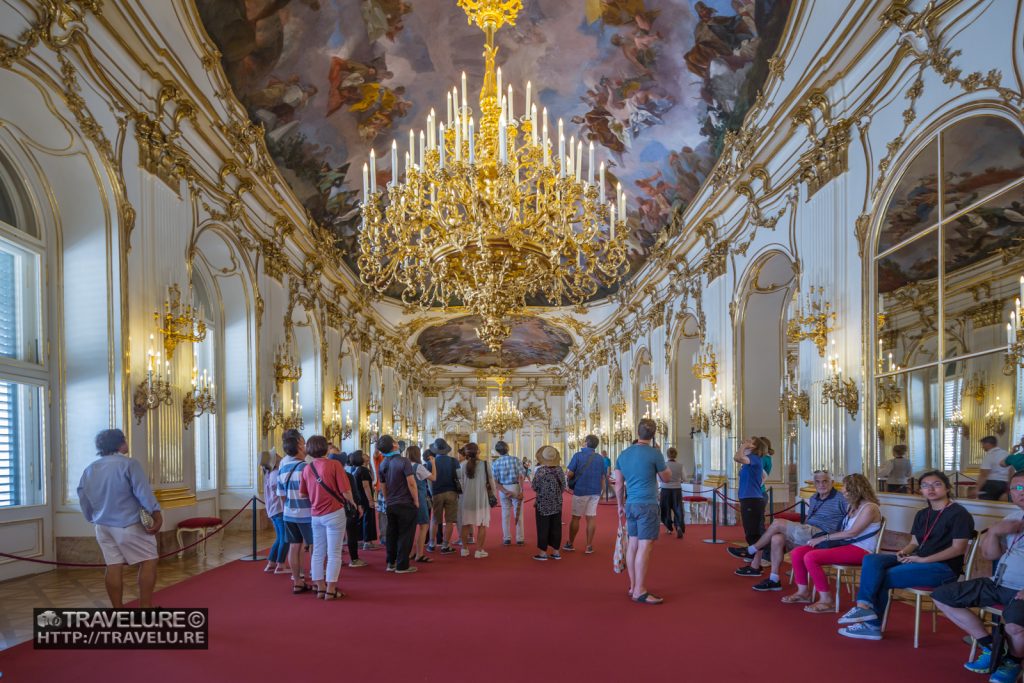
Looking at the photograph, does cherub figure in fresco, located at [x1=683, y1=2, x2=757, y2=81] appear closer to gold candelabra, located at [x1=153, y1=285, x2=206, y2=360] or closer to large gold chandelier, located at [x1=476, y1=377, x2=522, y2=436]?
gold candelabra, located at [x1=153, y1=285, x2=206, y2=360]

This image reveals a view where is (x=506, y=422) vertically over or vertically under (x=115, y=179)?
under

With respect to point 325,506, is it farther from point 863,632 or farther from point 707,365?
point 707,365

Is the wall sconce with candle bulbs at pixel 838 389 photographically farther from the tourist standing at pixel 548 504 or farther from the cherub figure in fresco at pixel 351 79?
the cherub figure in fresco at pixel 351 79

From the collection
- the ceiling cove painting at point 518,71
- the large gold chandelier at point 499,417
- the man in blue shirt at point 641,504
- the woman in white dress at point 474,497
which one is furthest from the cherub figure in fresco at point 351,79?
the large gold chandelier at point 499,417

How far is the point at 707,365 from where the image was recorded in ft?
48.1

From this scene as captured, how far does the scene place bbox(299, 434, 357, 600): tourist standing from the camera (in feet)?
22.6

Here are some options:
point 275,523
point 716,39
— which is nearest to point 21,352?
point 275,523

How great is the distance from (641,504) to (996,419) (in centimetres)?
305

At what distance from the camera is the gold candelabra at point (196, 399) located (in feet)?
33.8

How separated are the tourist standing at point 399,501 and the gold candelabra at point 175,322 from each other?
314 centimetres

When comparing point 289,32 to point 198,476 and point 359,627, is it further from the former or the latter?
point 359,627

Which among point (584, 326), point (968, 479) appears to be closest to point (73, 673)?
point (968, 479)

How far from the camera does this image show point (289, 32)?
37.8 feet

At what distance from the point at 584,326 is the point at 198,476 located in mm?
18548
